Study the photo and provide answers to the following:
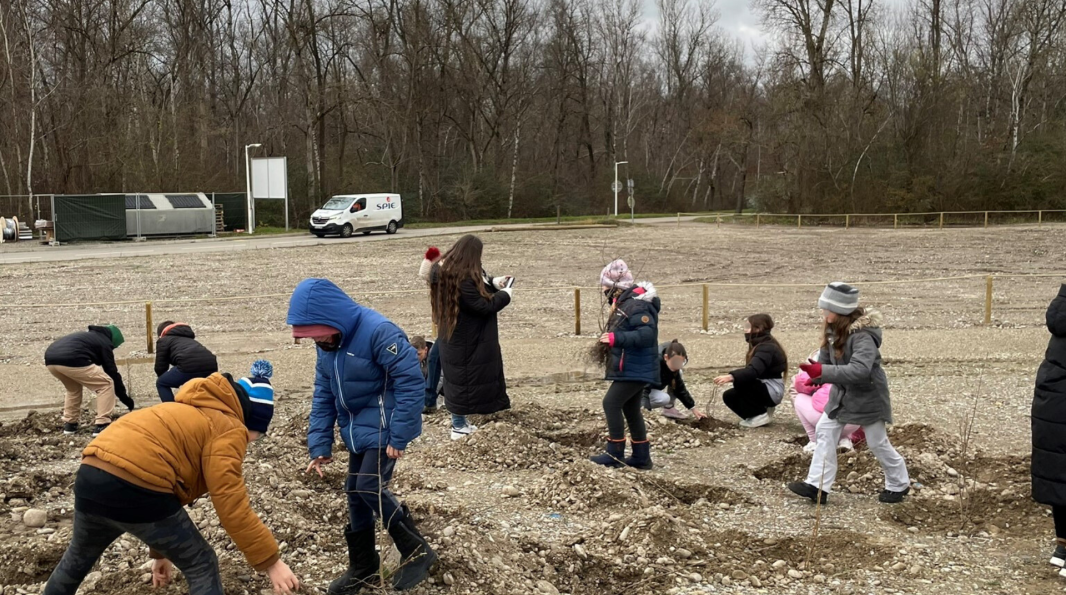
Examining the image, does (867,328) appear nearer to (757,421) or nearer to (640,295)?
(640,295)

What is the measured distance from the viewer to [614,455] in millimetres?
6965

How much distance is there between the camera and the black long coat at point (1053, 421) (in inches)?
190

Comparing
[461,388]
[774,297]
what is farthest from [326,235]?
[461,388]

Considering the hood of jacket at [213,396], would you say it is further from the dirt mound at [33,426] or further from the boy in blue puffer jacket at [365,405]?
the dirt mound at [33,426]

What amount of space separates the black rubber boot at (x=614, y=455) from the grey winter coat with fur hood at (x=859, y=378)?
1591mm

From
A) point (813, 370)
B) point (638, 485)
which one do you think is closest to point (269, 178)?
point (638, 485)

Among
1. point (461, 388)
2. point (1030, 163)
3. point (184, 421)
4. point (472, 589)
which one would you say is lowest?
point (472, 589)

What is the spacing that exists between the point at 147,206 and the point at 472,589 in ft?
109

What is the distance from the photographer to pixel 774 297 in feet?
60.2

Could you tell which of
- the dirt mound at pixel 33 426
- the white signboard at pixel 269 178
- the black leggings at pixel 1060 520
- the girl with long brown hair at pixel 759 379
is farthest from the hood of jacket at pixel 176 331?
the white signboard at pixel 269 178

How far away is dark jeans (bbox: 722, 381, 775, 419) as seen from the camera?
27.0 feet

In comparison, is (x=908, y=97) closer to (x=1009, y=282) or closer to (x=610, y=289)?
(x=1009, y=282)

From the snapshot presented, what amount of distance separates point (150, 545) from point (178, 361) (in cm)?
364

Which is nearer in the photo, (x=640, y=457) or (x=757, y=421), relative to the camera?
(x=640, y=457)
